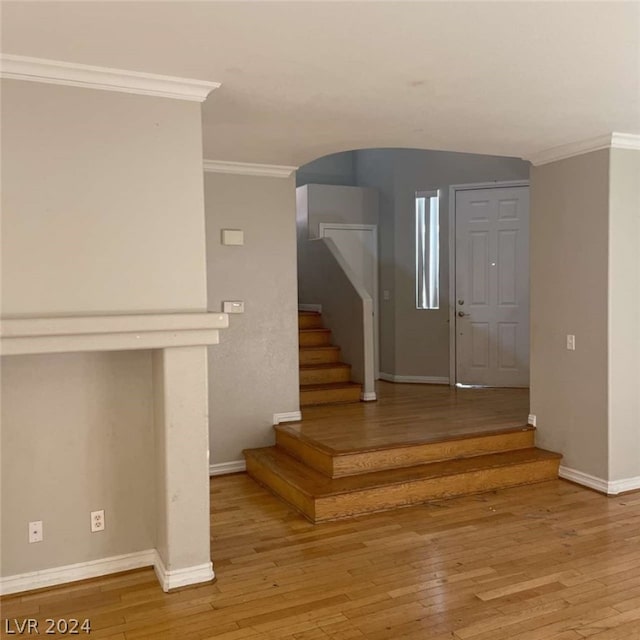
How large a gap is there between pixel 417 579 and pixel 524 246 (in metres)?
4.42

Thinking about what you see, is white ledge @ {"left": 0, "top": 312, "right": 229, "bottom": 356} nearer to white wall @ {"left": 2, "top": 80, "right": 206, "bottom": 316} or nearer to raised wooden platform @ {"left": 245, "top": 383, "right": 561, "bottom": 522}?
white wall @ {"left": 2, "top": 80, "right": 206, "bottom": 316}

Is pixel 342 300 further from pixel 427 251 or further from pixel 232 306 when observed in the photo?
pixel 232 306

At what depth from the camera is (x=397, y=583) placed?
115 inches

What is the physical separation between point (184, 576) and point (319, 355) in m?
3.49

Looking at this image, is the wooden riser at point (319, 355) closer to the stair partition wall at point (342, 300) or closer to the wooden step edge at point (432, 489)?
the stair partition wall at point (342, 300)

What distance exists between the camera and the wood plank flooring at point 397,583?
2559 millimetres

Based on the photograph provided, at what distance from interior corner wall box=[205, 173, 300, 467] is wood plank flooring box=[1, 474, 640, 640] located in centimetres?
96

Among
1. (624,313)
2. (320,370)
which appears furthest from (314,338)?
(624,313)

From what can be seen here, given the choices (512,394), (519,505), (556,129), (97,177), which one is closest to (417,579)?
(519,505)

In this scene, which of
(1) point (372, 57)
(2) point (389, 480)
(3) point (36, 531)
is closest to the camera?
(1) point (372, 57)

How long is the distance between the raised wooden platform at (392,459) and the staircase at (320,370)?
16.6 inches

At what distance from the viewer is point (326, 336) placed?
6500mm

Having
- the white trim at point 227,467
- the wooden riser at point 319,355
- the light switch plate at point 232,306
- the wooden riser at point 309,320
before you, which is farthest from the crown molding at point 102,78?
the wooden riser at point 309,320

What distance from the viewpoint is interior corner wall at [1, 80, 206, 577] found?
2637mm
